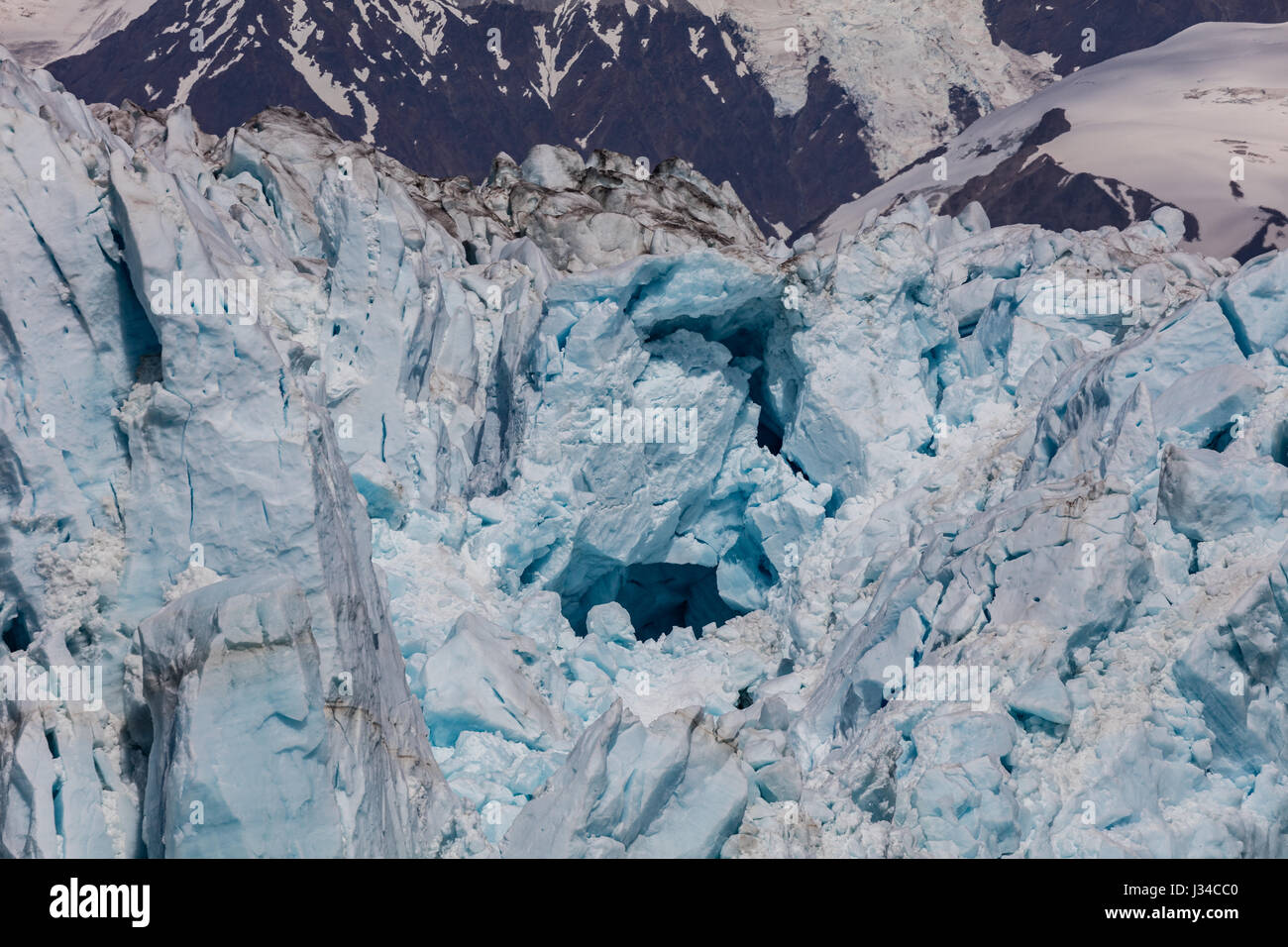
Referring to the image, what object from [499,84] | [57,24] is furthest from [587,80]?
[57,24]

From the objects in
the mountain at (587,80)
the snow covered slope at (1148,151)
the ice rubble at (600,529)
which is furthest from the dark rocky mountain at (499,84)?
the ice rubble at (600,529)

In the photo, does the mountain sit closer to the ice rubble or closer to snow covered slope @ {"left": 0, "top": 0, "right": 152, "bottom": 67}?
snow covered slope @ {"left": 0, "top": 0, "right": 152, "bottom": 67}

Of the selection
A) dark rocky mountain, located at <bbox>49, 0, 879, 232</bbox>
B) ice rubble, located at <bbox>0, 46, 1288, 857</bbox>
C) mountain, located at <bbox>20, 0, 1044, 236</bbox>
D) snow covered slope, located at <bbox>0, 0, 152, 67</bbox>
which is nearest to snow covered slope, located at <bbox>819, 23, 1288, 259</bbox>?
mountain, located at <bbox>20, 0, 1044, 236</bbox>

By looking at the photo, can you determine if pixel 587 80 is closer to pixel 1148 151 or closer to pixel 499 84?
pixel 499 84

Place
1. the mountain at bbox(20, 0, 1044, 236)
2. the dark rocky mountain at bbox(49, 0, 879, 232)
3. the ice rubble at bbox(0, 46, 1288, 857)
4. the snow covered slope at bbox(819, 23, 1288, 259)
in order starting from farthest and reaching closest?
the mountain at bbox(20, 0, 1044, 236) → the dark rocky mountain at bbox(49, 0, 879, 232) → the snow covered slope at bbox(819, 23, 1288, 259) → the ice rubble at bbox(0, 46, 1288, 857)

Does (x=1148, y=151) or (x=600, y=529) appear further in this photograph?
(x=1148, y=151)

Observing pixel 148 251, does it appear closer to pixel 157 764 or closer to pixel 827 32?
pixel 157 764
